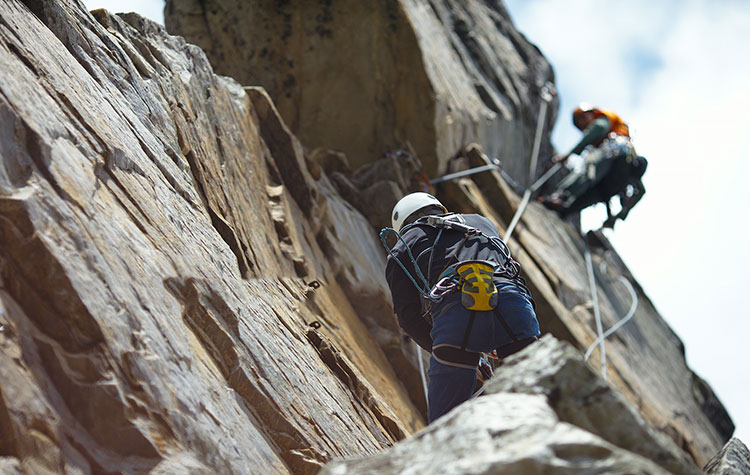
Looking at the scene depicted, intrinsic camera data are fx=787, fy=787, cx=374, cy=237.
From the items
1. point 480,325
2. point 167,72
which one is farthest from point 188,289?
point 167,72

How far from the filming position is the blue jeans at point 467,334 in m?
4.64

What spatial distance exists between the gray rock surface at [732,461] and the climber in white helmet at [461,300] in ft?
3.91

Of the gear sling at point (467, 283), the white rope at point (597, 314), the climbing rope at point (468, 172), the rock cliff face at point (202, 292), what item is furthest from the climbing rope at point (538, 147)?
the gear sling at point (467, 283)

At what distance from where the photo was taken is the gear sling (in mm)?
4641

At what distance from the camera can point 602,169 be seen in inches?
532

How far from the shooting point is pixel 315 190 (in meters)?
8.24

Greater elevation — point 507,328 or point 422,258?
point 422,258

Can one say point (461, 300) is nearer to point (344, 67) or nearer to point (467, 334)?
point (467, 334)

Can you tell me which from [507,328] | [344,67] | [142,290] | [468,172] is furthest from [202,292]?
[468,172]

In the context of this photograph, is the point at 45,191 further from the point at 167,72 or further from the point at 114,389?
the point at 167,72

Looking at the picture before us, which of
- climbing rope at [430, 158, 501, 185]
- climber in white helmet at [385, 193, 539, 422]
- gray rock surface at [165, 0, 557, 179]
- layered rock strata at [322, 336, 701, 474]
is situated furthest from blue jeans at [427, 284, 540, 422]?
gray rock surface at [165, 0, 557, 179]

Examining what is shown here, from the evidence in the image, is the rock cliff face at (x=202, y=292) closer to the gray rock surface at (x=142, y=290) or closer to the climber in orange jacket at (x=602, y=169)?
the gray rock surface at (x=142, y=290)

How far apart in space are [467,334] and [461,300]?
21cm

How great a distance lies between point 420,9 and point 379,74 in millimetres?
1851
